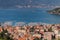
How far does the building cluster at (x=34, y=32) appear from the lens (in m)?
3.96

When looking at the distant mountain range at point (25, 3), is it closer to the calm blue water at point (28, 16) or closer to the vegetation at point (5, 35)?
the calm blue water at point (28, 16)

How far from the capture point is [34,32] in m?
4.02

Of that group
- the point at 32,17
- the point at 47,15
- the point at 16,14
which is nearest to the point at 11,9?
the point at 16,14

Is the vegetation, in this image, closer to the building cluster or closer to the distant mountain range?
the building cluster

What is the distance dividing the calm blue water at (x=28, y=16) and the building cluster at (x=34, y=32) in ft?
0.36

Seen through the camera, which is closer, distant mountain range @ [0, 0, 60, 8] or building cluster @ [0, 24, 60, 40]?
building cluster @ [0, 24, 60, 40]

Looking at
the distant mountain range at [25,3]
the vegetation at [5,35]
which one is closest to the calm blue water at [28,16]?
the distant mountain range at [25,3]

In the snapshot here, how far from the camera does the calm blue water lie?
158 inches

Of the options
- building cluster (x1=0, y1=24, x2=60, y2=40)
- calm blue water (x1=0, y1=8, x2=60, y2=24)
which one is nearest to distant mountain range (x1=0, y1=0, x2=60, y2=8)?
calm blue water (x1=0, y1=8, x2=60, y2=24)

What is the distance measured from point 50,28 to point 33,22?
322mm

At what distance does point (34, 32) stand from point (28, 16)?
0.31 metres

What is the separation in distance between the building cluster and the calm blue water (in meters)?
0.11

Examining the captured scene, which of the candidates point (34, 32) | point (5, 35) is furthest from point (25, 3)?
point (5, 35)

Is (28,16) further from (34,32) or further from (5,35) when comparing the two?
(5,35)
